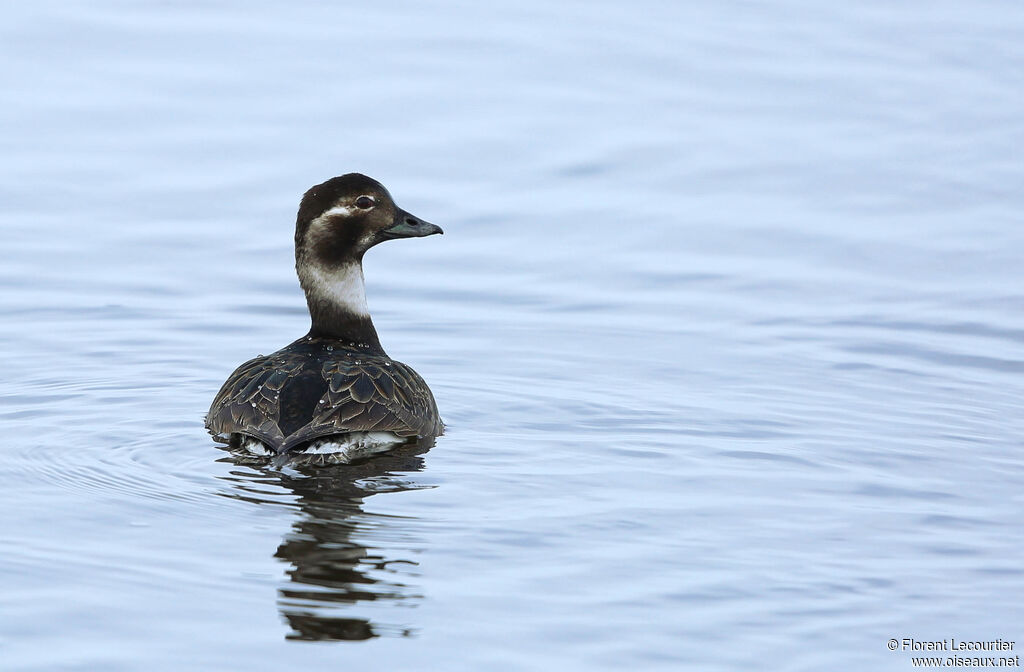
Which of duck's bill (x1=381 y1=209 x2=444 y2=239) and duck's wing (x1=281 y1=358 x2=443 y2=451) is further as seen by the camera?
duck's bill (x1=381 y1=209 x2=444 y2=239)

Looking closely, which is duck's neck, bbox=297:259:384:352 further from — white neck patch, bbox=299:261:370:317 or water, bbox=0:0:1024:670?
water, bbox=0:0:1024:670

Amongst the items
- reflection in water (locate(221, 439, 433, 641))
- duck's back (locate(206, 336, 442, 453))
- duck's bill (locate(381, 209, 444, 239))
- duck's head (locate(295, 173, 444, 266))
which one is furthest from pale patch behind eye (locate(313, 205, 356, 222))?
reflection in water (locate(221, 439, 433, 641))

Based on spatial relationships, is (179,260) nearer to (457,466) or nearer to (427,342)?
(427,342)

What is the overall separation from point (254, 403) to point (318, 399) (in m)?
0.42

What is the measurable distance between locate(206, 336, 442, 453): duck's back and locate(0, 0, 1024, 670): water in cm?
24

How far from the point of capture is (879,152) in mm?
19062

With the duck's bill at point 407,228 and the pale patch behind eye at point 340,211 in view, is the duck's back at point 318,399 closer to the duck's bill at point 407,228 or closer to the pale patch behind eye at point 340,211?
the pale patch behind eye at point 340,211

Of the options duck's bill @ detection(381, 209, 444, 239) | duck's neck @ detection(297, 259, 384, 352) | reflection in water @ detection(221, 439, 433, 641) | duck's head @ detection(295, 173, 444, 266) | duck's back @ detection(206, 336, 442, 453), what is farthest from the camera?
duck's bill @ detection(381, 209, 444, 239)

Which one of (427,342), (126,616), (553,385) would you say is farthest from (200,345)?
(126,616)

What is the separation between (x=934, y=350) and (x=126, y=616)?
793 cm

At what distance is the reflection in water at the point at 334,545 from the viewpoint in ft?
26.4

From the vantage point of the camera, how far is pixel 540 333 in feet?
47.6

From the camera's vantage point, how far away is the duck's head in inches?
482

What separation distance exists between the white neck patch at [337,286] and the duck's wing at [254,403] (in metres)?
0.93
